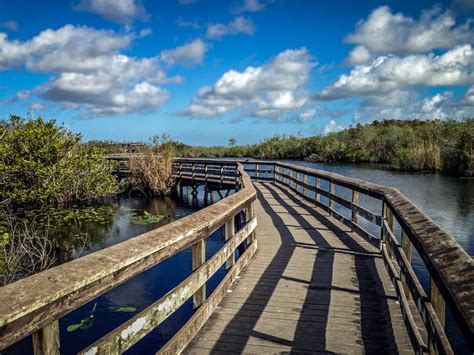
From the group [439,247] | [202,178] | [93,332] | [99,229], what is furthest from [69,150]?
[439,247]

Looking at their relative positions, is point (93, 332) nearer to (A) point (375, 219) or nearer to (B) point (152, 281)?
(B) point (152, 281)

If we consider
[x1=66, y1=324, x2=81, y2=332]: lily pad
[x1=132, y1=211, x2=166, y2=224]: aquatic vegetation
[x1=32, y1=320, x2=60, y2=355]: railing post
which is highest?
[x1=32, y1=320, x2=60, y2=355]: railing post

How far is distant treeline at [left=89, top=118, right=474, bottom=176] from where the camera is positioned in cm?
2830

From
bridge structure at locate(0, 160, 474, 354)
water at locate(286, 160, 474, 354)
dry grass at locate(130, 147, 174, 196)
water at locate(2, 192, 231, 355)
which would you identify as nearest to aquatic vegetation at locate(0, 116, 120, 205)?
water at locate(2, 192, 231, 355)

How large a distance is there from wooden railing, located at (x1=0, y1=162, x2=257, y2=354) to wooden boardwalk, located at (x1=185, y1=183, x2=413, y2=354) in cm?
42

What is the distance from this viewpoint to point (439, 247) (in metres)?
1.99

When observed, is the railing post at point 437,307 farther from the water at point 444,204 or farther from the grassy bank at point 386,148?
the grassy bank at point 386,148

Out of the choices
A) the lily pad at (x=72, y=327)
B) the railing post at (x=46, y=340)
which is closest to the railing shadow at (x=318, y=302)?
the railing post at (x=46, y=340)

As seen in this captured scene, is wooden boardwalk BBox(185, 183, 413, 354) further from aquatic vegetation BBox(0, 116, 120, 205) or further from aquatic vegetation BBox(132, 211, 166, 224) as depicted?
aquatic vegetation BBox(0, 116, 120, 205)

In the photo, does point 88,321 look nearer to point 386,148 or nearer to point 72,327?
point 72,327

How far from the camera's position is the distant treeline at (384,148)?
2830 centimetres

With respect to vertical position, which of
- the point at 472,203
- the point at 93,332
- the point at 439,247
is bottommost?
the point at 93,332

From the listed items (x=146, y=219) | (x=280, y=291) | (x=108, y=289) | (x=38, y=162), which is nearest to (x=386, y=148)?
(x=146, y=219)

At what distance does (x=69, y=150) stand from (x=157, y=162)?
21.6 ft
